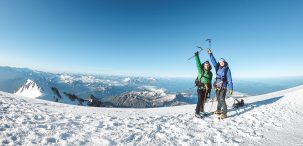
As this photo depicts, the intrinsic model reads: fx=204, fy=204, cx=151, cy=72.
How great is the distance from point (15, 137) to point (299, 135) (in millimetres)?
10122

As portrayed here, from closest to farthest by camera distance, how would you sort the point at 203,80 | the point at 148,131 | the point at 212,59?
the point at 148,131 < the point at 203,80 < the point at 212,59

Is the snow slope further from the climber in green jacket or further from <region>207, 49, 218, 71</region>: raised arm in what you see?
<region>207, 49, 218, 71</region>: raised arm

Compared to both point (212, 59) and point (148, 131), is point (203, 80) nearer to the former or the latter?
point (212, 59)

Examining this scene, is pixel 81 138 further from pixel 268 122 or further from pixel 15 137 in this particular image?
pixel 268 122

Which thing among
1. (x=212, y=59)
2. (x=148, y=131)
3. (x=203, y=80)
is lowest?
(x=148, y=131)

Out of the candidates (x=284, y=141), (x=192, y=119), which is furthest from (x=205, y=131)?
(x=284, y=141)

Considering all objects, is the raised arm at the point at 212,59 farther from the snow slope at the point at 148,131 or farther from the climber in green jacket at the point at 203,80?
the snow slope at the point at 148,131

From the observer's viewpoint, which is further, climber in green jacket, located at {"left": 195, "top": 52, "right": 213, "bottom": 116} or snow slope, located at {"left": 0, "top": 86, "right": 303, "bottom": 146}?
climber in green jacket, located at {"left": 195, "top": 52, "right": 213, "bottom": 116}

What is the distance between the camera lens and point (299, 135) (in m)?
7.89

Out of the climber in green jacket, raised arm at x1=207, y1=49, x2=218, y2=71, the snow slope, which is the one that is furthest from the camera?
raised arm at x1=207, y1=49, x2=218, y2=71

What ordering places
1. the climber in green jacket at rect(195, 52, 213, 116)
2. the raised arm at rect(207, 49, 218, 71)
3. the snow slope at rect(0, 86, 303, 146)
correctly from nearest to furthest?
1. the snow slope at rect(0, 86, 303, 146)
2. the climber in green jacket at rect(195, 52, 213, 116)
3. the raised arm at rect(207, 49, 218, 71)

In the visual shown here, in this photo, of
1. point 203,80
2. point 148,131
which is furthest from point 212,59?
point 148,131

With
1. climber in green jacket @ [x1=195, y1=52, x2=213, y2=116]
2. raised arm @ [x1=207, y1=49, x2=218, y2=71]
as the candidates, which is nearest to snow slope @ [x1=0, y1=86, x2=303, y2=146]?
climber in green jacket @ [x1=195, y1=52, x2=213, y2=116]

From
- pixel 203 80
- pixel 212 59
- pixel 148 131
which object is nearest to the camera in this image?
pixel 148 131
